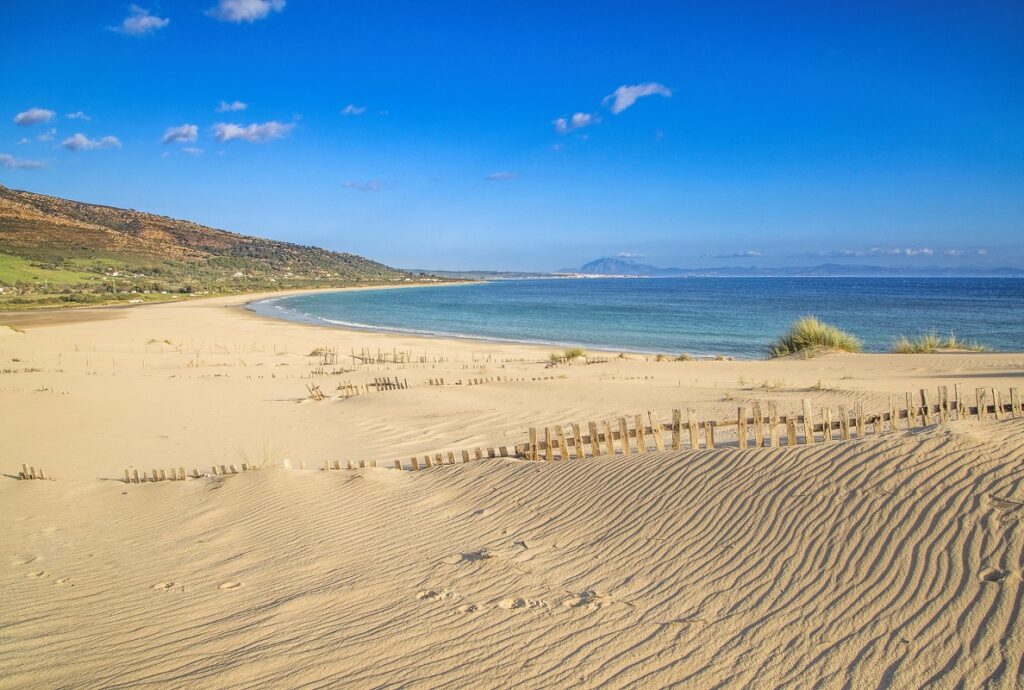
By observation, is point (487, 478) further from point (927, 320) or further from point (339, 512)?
point (927, 320)

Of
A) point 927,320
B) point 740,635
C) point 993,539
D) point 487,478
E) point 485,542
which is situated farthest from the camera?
point 927,320

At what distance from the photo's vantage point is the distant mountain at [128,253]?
73.4 m

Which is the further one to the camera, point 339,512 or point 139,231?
point 139,231

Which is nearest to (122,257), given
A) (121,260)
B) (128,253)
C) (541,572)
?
(121,260)

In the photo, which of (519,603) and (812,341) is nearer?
(519,603)

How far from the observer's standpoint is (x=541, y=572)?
18.0ft

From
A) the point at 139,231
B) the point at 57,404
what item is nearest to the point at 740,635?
the point at 57,404

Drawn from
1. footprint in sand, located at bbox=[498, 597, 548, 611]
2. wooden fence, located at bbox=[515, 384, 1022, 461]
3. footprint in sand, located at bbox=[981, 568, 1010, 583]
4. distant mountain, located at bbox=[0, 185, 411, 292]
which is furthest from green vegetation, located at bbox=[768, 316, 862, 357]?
distant mountain, located at bbox=[0, 185, 411, 292]

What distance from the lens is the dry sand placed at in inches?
161

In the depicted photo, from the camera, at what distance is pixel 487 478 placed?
8.27 m

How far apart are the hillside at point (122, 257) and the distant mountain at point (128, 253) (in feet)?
0.43

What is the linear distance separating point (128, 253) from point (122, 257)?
3.67 metres

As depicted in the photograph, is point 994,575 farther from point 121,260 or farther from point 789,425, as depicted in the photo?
point 121,260

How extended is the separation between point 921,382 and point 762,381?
3.86m
